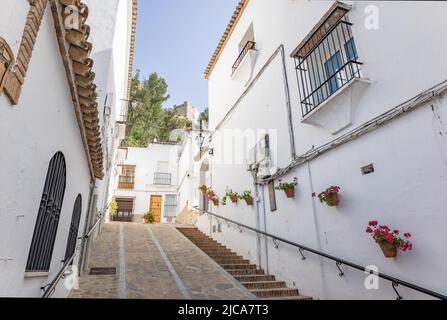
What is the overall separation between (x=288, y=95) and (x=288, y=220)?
304 centimetres

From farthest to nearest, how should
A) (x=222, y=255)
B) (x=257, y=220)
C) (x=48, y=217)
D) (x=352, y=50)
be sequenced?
(x=222, y=255) → (x=257, y=220) → (x=352, y=50) → (x=48, y=217)

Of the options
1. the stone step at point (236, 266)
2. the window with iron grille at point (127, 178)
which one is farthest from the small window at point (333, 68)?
the window with iron grille at point (127, 178)

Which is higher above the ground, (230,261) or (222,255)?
(222,255)

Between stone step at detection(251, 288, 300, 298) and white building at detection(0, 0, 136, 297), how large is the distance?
141 inches

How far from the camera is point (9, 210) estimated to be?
2434mm

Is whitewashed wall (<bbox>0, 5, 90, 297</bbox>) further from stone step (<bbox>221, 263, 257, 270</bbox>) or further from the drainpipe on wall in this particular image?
the drainpipe on wall

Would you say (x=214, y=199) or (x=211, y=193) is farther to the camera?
(x=211, y=193)

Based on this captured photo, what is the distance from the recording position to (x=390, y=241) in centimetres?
400

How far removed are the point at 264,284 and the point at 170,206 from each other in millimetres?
18200

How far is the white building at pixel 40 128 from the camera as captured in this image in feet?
7.35

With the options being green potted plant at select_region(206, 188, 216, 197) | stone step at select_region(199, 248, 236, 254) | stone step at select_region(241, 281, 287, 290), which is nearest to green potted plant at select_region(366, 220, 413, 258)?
stone step at select_region(241, 281, 287, 290)

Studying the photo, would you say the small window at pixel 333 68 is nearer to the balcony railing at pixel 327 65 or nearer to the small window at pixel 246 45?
the balcony railing at pixel 327 65

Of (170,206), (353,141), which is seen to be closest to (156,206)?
(170,206)

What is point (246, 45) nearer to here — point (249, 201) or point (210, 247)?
point (249, 201)
